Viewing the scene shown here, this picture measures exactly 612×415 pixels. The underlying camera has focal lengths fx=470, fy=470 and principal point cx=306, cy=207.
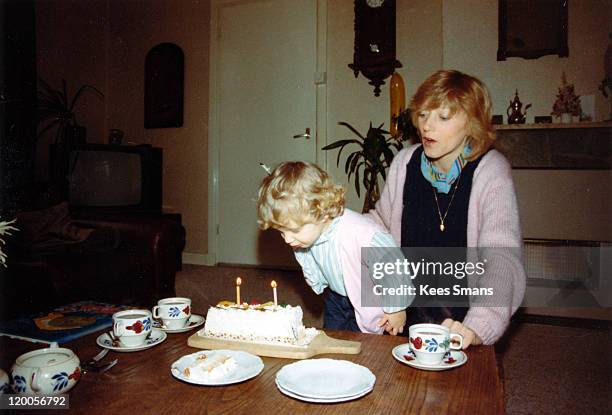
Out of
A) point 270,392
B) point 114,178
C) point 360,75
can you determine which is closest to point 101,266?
point 114,178

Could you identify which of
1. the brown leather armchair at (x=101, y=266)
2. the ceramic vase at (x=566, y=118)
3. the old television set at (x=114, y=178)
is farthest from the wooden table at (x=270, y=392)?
the ceramic vase at (x=566, y=118)

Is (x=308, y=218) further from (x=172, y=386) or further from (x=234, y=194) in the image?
(x=234, y=194)

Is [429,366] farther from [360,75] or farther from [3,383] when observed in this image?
[360,75]

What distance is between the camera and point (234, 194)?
15.1ft

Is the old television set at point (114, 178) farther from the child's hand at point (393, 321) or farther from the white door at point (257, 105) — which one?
the child's hand at point (393, 321)

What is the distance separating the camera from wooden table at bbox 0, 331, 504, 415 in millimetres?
759

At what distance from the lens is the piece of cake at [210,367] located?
2.82 feet

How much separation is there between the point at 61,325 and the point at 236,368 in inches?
23.9

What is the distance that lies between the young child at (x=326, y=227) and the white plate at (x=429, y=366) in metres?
0.30

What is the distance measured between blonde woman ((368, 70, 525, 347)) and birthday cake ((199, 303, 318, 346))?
350mm

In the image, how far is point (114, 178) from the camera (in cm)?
378

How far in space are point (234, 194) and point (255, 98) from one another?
95 centimetres

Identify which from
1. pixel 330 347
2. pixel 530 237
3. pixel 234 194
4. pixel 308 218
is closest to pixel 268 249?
pixel 234 194

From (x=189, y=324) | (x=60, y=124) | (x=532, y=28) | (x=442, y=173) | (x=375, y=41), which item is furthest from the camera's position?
(x=60, y=124)
